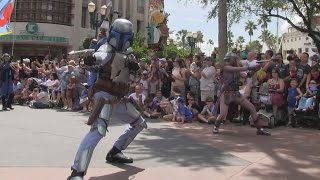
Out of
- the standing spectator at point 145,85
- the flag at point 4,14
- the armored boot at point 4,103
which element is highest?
the flag at point 4,14

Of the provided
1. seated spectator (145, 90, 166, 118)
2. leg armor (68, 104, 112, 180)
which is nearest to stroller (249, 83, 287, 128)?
seated spectator (145, 90, 166, 118)

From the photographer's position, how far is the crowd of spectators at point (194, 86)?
11.1m

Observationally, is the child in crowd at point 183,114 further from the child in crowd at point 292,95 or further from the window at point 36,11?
the window at point 36,11

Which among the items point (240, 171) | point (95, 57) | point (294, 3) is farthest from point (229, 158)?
point (294, 3)

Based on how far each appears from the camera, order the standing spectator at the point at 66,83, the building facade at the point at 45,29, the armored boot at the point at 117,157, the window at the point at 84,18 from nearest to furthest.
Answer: the armored boot at the point at 117,157
the standing spectator at the point at 66,83
the building facade at the point at 45,29
the window at the point at 84,18

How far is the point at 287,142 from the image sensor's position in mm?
8648

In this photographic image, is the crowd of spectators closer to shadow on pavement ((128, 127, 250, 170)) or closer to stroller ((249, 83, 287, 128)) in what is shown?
stroller ((249, 83, 287, 128))

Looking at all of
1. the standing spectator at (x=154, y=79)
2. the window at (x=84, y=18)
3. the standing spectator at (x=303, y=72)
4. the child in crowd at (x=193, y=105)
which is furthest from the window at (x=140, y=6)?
the standing spectator at (x=303, y=72)

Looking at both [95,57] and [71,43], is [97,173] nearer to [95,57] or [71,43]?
[95,57]

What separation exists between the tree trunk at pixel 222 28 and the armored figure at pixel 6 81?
21.7ft

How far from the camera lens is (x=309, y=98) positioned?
10.8 metres

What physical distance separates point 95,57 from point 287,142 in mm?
4417

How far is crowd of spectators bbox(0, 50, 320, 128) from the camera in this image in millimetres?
11148

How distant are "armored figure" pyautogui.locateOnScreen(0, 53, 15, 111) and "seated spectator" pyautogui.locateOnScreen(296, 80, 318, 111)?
898cm
